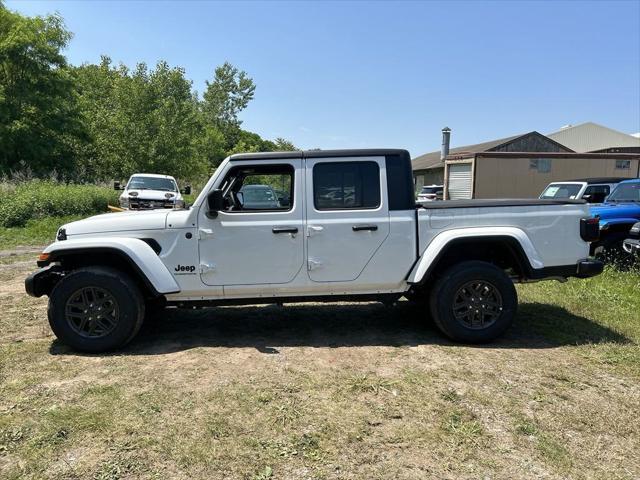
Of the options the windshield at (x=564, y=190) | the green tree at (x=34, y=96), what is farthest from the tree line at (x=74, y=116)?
the windshield at (x=564, y=190)

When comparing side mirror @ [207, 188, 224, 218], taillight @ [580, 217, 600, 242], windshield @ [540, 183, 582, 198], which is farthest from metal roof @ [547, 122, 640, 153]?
side mirror @ [207, 188, 224, 218]

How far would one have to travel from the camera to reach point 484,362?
13.7 feet

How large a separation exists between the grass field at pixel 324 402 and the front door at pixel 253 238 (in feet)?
2.47

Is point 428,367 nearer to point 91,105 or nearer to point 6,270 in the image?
point 6,270

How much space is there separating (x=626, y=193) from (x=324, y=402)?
8.54 meters

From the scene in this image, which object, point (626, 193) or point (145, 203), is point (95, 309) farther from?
point (145, 203)

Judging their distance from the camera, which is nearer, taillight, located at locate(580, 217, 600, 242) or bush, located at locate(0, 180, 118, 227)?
taillight, located at locate(580, 217, 600, 242)

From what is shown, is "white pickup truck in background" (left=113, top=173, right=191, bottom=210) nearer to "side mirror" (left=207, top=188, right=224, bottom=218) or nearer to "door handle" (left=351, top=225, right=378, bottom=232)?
"side mirror" (left=207, top=188, right=224, bottom=218)

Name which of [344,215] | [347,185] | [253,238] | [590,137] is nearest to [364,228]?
[344,215]

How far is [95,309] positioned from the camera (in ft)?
14.5

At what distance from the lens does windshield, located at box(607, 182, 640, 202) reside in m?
9.02

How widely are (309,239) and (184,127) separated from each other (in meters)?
26.0

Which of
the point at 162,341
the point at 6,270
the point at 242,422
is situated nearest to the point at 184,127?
the point at 6,270

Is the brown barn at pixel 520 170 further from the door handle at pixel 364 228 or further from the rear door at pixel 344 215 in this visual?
the door handle at pixel 364 228
